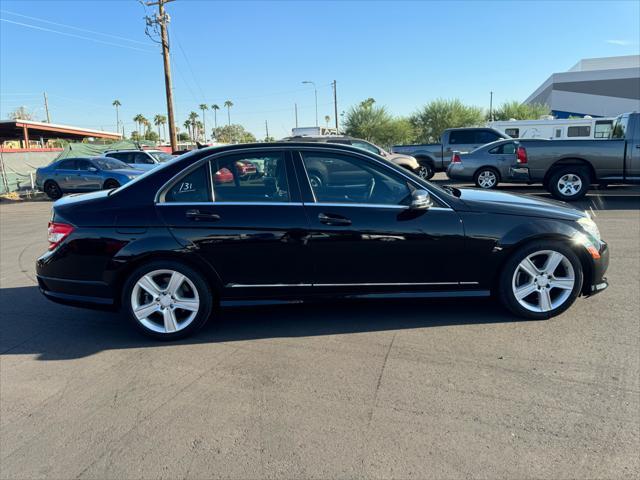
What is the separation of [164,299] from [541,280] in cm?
325

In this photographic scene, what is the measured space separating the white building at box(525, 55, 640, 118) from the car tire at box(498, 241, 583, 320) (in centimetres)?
5502

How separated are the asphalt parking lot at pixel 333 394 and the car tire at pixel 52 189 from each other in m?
14.3

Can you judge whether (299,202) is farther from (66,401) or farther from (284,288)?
(66,401)

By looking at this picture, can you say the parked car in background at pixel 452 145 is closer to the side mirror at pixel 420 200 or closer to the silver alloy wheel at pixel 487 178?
the silver alloy wheel at pixel 487 178

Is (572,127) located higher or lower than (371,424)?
higher

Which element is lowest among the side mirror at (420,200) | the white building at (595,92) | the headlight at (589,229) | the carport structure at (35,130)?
the headlight at (589,229)

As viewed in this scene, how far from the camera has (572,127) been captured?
70.1 ft

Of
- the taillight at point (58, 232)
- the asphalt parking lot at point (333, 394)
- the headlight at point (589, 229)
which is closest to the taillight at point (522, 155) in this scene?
the asphalt parking lot at point (333, 394)

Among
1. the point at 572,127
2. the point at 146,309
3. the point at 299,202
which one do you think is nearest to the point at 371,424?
the point at 299,202

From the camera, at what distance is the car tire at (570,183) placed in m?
11.4

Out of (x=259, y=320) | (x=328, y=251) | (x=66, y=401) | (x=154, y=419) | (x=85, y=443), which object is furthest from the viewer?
(x=259, y=320)

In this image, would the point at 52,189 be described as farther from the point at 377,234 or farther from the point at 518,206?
the point at 518,206

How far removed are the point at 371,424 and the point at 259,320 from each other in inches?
77.8

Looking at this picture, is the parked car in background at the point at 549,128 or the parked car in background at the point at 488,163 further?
the parked car in background at the point at 549,128
